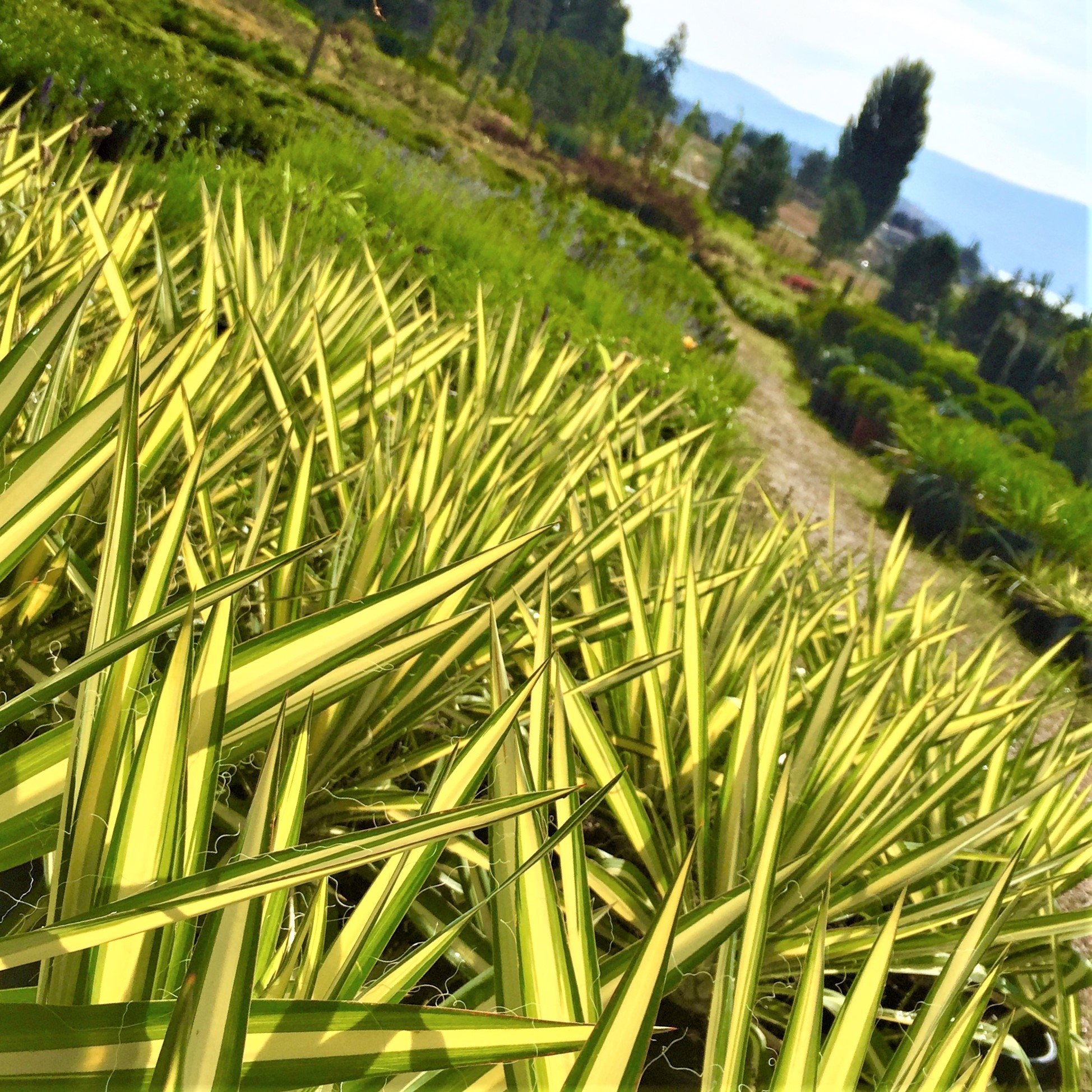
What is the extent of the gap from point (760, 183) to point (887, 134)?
2723 millimetres

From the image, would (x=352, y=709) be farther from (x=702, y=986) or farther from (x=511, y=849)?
(x=702, y=986)

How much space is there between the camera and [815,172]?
55.7ft

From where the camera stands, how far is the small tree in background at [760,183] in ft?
50.7

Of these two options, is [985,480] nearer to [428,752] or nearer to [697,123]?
[428,752]

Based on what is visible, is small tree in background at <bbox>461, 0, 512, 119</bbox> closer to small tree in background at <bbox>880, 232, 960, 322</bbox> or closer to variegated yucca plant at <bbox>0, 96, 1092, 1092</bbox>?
small tree in background at <bbox>880, 232, 960, 322</bbox>

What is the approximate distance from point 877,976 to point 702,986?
0.37 meters

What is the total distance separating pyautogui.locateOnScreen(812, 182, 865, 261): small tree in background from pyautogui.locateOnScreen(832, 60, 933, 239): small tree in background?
207mm

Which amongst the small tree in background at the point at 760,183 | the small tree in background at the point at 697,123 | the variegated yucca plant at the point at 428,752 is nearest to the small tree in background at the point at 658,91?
the small tree in background at the point at 697,123

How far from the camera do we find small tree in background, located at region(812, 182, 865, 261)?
14.6 meters

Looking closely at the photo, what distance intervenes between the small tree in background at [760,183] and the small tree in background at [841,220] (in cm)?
102

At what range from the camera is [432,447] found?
3.76 ft

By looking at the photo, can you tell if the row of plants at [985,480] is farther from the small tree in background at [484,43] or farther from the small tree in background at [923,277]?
the small tree in background at [484,43]

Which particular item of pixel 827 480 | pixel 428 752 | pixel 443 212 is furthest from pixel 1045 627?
pixel 428 752

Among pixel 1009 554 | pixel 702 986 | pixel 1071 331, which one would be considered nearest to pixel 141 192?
pixel 702 986
